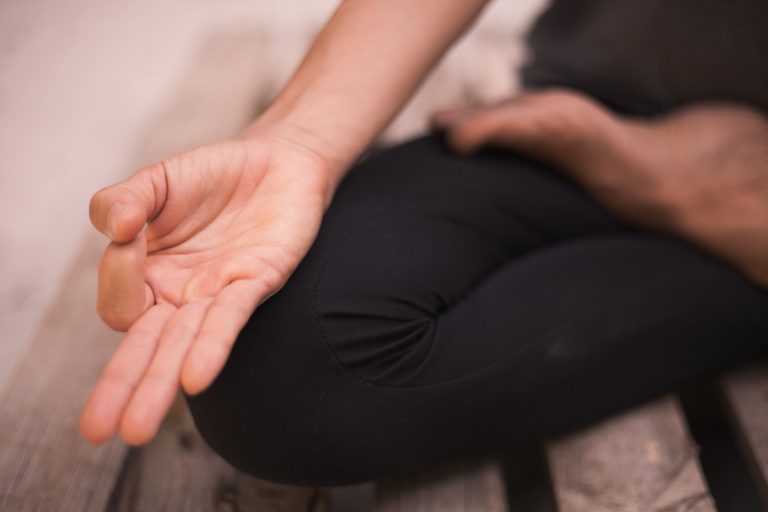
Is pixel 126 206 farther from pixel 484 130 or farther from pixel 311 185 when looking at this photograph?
pixel 484 130

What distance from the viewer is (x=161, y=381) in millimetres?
393

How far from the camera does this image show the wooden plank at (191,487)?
2.00ft

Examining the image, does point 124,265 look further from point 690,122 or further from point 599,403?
point 690,122

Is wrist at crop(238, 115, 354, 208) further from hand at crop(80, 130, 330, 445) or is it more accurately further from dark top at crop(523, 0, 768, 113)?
dark top at crop(523, 0, 768, 113)

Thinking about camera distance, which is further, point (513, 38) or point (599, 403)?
point (513, 38)

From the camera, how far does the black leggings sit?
1.68 feet

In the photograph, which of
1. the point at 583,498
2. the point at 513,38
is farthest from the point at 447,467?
the point at 513,38

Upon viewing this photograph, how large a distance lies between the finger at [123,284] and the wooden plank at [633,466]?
45 centimetres

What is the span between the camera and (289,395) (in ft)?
1.66

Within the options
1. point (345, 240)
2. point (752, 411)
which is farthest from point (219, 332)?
point (752, 411)

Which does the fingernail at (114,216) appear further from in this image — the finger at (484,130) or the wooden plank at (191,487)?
the finger at (484,130)

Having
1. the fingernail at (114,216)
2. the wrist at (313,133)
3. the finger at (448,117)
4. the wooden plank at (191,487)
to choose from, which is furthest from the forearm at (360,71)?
the wooden plank at (191,487)

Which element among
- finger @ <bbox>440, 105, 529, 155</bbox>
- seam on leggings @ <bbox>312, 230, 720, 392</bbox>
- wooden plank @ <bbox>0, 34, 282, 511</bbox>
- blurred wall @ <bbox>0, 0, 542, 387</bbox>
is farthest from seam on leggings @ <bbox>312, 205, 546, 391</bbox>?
blurred wall @ <bbox>0, 0, 542, 387</bbox>

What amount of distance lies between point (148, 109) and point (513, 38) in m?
0.79
